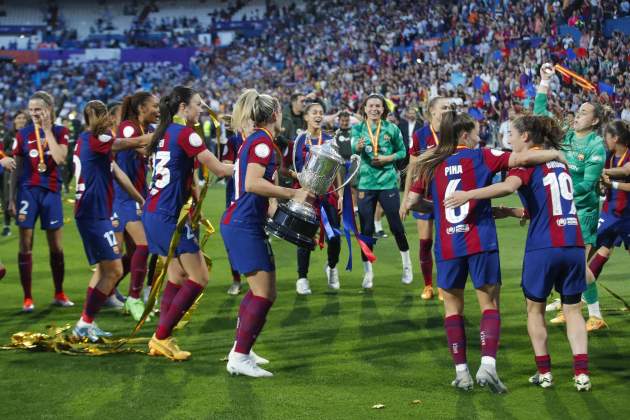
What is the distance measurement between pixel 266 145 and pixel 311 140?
3.93m

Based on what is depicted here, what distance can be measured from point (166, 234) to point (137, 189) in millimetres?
2064

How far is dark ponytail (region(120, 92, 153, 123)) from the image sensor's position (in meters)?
7.70

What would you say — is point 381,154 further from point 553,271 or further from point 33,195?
point 553,271

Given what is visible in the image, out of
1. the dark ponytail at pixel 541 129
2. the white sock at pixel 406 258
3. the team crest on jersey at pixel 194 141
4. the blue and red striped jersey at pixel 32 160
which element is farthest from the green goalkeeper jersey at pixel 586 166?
the blue and red striped jersey at pixel 32 160

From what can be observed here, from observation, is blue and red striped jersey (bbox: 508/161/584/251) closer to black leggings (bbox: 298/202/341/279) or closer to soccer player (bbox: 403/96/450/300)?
soccer player (bbox: 403/96/450/300)

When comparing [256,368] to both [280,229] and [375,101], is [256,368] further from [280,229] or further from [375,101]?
[375,101]

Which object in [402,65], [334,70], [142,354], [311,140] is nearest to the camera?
[142,354]

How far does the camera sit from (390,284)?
32.4 ft

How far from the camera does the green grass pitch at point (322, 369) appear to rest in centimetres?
525

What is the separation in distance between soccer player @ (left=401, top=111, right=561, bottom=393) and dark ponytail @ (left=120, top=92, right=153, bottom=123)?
305 cm

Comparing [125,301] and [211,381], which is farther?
[125,301]

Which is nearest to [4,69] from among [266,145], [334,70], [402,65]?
[334,70]

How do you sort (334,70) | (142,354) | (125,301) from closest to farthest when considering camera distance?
(142,354) → (125,301) → (334,70)

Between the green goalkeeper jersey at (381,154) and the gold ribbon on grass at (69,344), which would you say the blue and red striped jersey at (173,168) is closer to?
the gold ribbon on grass at (69,344)
